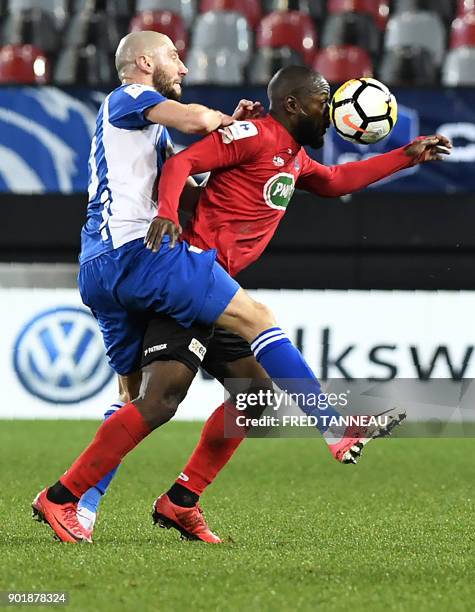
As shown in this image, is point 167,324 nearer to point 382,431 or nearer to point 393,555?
point 382,431

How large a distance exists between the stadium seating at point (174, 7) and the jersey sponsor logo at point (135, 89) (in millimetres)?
6627

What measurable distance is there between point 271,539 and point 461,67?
626cm

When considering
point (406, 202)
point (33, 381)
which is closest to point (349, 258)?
point (406, 202)

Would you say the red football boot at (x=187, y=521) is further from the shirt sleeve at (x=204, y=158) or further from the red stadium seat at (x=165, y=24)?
the red stadium seat at (x=165, y=24)

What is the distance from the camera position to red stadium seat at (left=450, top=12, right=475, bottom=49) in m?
10.0

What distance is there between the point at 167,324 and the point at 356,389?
14.5 ft

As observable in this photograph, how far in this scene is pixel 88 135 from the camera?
28.6 feet

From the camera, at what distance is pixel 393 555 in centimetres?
397

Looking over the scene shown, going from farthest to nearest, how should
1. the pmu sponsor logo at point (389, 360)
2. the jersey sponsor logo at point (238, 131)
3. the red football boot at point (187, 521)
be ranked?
1. the pmu sponsor logo at point (389, 360)
2. the red football boot at point (187, 521)
3. the jersey sponsor logo at point (238, 131)

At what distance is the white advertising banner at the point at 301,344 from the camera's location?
8.57 meters

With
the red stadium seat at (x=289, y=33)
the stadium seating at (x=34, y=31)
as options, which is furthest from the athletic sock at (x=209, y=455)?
the stadium seating at (x=34, y=31)

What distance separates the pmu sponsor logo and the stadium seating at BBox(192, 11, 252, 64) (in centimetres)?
276

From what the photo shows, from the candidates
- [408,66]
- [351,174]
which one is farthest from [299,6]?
[351,174]

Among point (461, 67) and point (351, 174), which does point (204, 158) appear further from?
point (461, 67)
